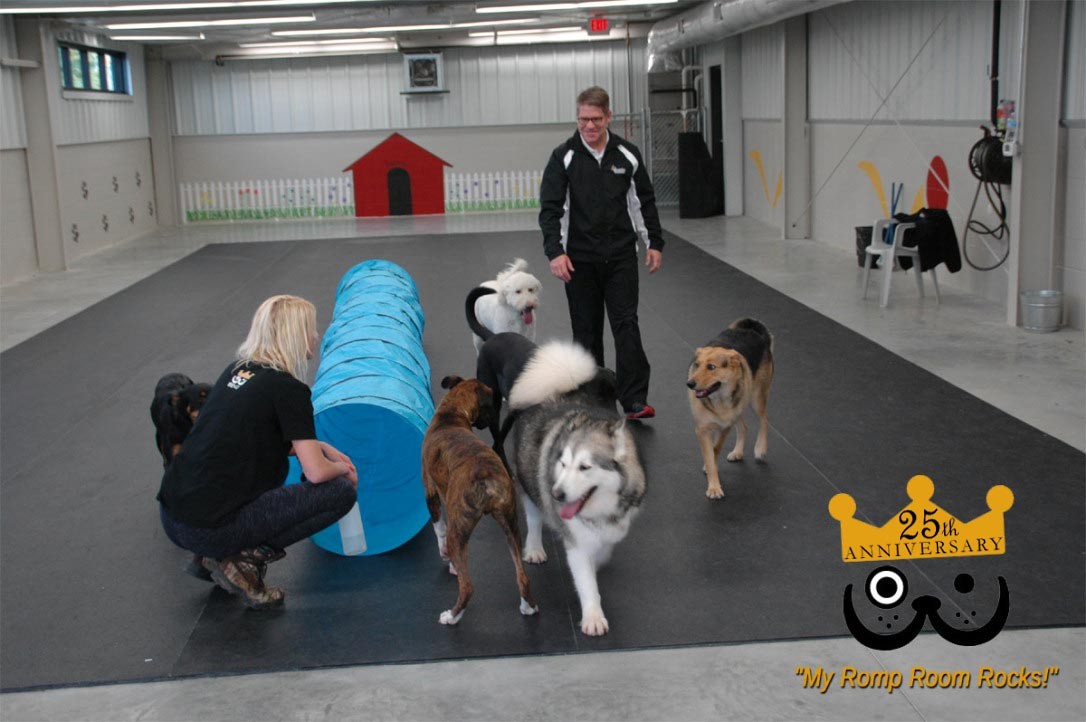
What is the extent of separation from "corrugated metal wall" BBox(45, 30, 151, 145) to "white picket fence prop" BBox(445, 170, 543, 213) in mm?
5690

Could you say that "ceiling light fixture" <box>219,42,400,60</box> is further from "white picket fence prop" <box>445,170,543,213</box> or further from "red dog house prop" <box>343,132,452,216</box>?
"white picket fence prop" <box>445,170,543,213</box>

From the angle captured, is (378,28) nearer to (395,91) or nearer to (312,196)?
(395,91)

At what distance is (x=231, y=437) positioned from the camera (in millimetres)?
3588

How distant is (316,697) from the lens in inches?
126

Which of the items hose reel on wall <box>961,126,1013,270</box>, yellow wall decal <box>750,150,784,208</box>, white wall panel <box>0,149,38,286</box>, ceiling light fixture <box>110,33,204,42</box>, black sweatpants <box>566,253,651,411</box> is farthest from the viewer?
ceiling light fixture <box>110,33,204,42</box>

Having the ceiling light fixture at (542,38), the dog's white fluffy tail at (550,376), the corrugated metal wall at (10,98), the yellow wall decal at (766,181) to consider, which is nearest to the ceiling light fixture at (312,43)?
the ceiling light fixture at (542,38)

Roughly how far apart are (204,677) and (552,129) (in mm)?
17622

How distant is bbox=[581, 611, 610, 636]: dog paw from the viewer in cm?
350

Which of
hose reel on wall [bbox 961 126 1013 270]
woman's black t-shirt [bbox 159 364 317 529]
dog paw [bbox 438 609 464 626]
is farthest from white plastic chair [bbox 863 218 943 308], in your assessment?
woman's black t-shirt [bbox 159 364 317 529]

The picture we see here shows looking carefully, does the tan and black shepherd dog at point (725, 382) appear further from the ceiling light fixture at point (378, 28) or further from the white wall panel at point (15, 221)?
the ceiling light fixture at point (378, 28)

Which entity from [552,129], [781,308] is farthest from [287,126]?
[781,308]

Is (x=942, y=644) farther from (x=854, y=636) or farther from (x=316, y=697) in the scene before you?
(x=316, y=697)

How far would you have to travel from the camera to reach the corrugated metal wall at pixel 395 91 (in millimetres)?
19688

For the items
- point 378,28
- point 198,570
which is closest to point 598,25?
point 378,28
